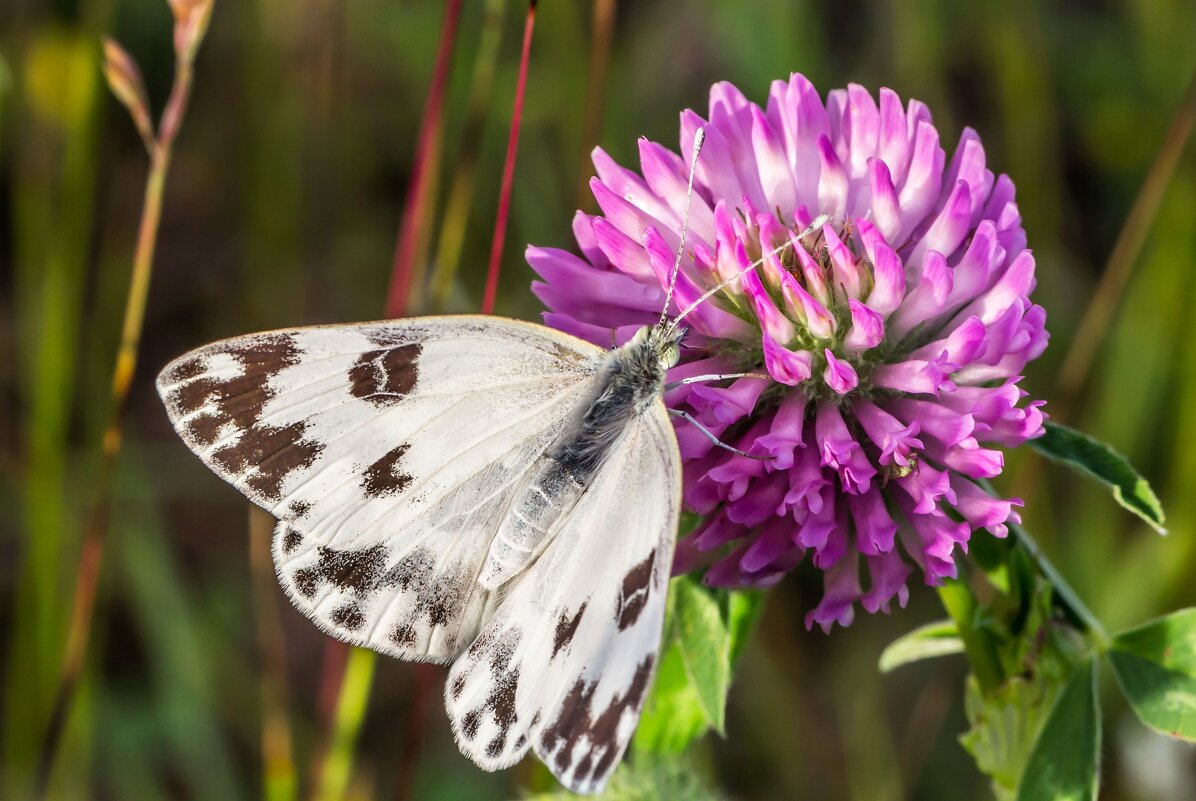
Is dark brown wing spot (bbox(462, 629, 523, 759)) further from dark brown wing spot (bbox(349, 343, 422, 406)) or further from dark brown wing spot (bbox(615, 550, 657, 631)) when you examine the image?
dark brown wing spot (bbox(349, 343, 422, 406))

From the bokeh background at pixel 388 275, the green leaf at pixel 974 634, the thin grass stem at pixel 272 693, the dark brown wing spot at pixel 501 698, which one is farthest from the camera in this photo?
the bokeh background at pixel 388 275

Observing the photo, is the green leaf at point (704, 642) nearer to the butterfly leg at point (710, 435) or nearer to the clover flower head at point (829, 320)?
the clover flower head at point (829, 320)

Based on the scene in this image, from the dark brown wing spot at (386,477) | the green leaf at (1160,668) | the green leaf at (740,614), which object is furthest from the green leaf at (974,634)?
the dark brown wing spot at (386,477)

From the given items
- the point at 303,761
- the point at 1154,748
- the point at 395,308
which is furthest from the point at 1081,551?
the point at 303,761

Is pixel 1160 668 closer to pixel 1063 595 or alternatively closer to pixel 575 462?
pixel 1063 595

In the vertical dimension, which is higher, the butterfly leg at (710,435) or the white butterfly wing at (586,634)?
the butterfly leg at (710,435)

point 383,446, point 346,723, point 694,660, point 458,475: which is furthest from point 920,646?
point 346,723

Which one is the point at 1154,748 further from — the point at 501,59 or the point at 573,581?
the point at 501,59
